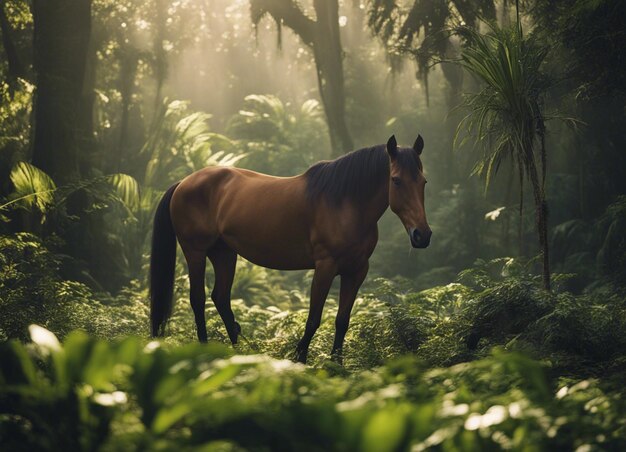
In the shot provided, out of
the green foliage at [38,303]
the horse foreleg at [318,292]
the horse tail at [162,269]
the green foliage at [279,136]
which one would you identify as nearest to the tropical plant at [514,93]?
the horse foreleg at [318,292]

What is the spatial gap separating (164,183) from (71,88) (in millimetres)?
6605

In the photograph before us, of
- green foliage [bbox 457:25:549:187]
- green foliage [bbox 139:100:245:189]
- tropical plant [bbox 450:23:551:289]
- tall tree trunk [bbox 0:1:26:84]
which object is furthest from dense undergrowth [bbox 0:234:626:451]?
green foliage [bbox 139:100:245:189]

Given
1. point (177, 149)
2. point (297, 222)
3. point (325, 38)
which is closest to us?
point (297, 222)

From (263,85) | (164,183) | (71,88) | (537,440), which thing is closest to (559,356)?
(537,440)

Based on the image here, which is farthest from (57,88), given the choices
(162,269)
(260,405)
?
(260,405)

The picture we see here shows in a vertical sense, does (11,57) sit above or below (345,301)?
above

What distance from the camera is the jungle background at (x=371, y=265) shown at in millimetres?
2793

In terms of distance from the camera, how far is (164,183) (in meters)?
17.5

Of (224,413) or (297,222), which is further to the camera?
(297,222)

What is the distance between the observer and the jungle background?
279 centimetres

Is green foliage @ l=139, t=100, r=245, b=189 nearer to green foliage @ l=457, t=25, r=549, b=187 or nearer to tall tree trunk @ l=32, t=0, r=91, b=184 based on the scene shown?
tall tree trunk @ l=32, t=0, r=91, b=184

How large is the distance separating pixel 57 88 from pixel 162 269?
479 centimetres

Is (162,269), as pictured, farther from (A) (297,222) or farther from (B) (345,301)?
(B) (345,301)

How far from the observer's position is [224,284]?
7.44 meters
